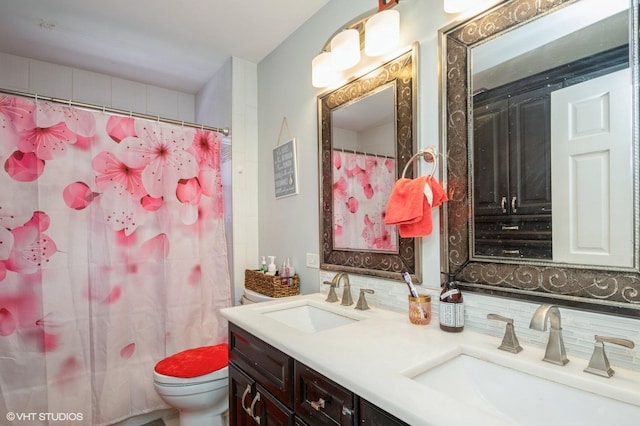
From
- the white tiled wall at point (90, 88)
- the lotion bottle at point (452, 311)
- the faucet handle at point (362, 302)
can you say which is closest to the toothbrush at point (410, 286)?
the lotion bottle at point (452, 311)

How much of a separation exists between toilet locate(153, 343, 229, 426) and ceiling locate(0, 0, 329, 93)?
191 cm

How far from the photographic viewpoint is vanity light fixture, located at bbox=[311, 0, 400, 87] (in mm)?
1343

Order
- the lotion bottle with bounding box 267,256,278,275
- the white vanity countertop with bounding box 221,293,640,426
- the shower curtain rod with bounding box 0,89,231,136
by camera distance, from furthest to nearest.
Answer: the lotion bottle with bounding box 267,256,278,275
the shower curtain rod with bounding box 0,89,231,136
the white vanity countertop with bounding box 221,293,640,426

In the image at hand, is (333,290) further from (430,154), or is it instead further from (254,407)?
(430,154)

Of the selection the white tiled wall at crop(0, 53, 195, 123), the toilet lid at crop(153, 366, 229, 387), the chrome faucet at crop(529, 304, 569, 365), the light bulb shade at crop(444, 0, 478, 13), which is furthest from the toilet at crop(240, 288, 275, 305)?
the white tiled wall at crop(0, 53, 195, 123)

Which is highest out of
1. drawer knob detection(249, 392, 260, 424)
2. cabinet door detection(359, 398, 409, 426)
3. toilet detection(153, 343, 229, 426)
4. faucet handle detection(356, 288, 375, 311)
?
faucet handle detection(356, 288, 375, 311)

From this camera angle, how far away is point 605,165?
0.84m

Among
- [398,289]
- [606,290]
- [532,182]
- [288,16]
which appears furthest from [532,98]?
[288,16]

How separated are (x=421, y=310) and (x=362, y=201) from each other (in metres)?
0.59

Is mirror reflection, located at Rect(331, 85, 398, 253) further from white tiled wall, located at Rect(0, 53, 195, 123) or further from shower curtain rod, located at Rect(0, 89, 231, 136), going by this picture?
white tiled wall, located at Rect(0, 53, 195, 123)

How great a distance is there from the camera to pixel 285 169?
2.05 meters

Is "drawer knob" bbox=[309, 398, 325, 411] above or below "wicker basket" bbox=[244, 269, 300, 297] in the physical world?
below

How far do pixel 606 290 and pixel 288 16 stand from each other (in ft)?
6.30

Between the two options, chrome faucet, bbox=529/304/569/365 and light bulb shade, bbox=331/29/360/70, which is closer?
chrome faucet, bbox=529/304/569/365
